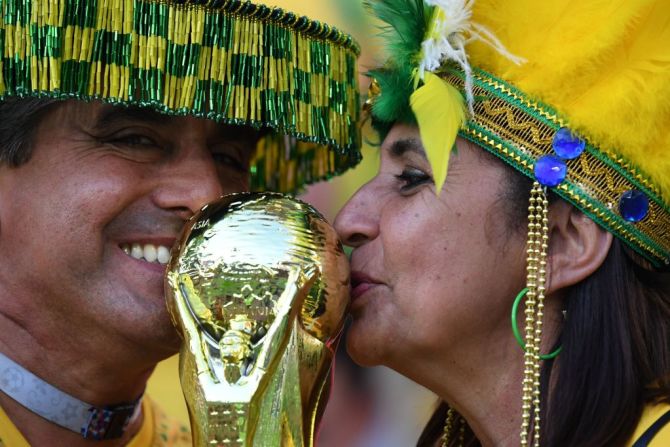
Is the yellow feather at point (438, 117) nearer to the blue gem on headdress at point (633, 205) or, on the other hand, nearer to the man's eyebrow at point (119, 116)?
the blue gem on headdress at point (633, 205)

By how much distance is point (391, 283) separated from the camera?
2.56 meters

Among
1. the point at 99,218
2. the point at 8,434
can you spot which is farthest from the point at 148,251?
the point at 8,434

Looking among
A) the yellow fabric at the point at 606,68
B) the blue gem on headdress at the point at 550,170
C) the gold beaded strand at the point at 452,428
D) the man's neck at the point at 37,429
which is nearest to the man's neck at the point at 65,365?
the man's neck at the point at 37,429

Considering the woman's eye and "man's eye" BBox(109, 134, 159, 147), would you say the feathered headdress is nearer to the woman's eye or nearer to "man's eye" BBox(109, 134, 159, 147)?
the woman's eye

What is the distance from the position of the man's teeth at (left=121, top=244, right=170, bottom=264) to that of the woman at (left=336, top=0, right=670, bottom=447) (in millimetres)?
504

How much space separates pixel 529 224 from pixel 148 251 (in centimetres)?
95

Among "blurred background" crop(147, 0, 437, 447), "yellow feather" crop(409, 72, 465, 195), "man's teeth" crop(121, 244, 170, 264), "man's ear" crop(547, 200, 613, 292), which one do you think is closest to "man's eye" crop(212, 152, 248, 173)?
"man's teeth" crop(121, 244, 170, 264)

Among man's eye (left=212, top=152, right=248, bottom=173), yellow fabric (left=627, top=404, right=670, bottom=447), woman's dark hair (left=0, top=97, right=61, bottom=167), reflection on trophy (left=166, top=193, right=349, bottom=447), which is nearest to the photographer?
reflection on trophy (left=166, top=193, right=349, bottom=447)

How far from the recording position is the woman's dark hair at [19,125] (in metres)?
2.81

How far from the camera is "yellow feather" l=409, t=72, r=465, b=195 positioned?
7.93ft

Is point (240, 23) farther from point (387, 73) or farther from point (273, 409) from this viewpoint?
point (273, 409)

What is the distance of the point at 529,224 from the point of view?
8.11ft

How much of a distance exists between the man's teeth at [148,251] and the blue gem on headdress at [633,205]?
1.09 m

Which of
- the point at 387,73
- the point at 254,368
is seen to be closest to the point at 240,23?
the point at 387,73
